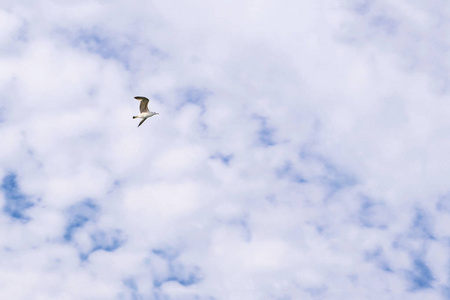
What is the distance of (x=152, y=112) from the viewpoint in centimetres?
11231

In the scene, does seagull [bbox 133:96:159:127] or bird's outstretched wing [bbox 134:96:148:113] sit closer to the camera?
bird's outstretched wing [bbox 134:96:148:113]

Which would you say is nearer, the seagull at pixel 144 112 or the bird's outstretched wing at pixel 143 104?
the bird's outstretched wing at pixel 143 104

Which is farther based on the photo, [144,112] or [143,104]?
[144,112]

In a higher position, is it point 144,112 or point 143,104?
point 143,104
